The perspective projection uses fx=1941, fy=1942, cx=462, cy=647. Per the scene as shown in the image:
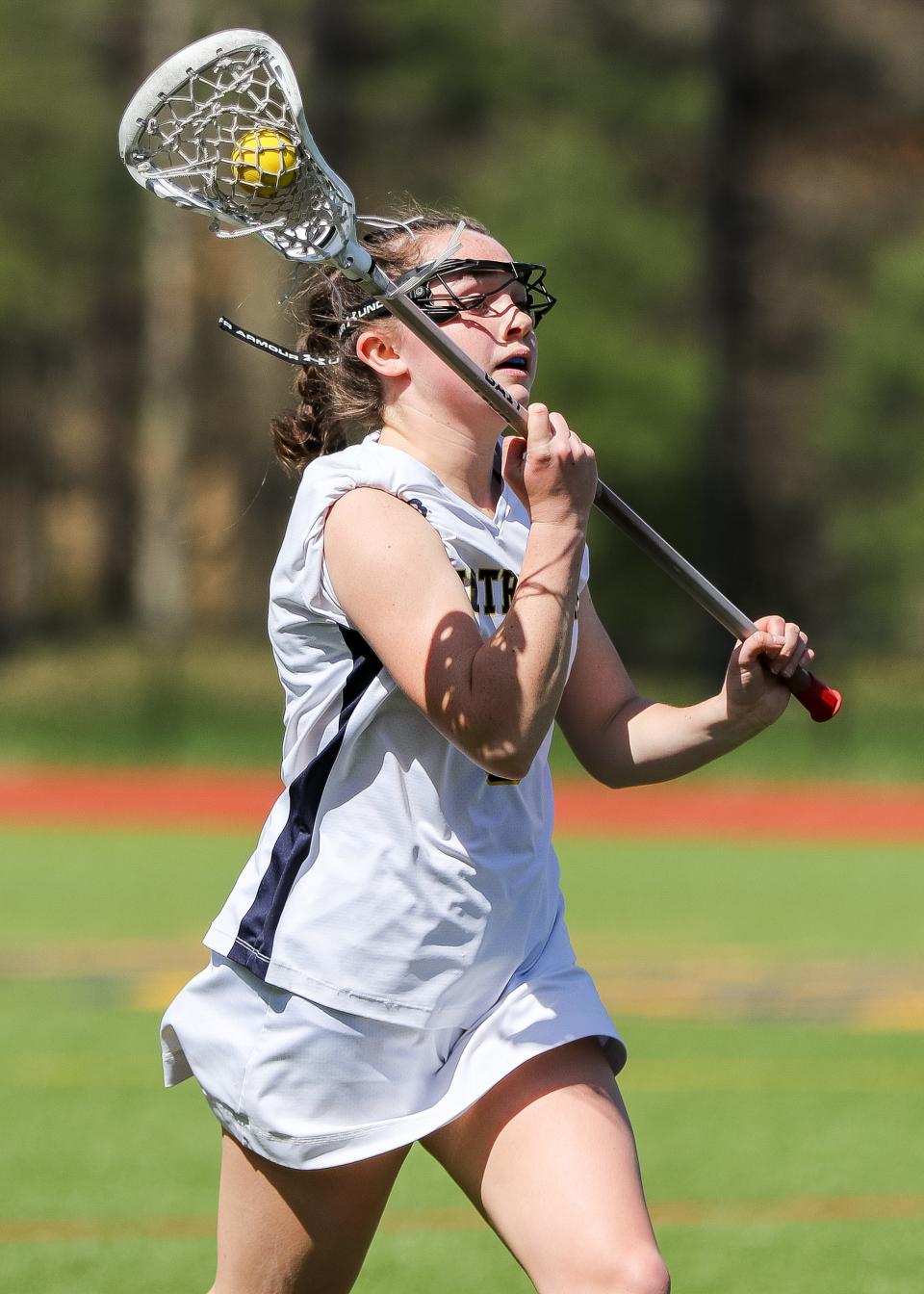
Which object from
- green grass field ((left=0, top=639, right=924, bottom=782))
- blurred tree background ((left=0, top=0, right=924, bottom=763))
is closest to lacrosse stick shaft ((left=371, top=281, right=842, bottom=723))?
green grass field ((left=0, top=639, right=924, bottom=782))

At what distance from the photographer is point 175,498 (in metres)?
35.9

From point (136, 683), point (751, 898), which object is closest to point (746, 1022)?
point (751, 898)

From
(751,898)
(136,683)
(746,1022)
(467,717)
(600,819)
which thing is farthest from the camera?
(136,683)

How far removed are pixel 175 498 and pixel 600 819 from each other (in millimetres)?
19090

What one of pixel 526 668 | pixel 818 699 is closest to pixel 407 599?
pixel 526 668

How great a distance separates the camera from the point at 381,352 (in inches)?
126

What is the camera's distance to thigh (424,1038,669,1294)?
2.81 m

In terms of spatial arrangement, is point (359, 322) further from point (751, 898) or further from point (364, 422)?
point (751, 898)

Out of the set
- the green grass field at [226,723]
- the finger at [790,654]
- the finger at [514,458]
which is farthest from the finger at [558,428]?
the green grass field at [226,723]

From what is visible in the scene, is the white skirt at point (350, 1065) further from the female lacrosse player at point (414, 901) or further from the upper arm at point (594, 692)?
the upper arm at point (594, 692)

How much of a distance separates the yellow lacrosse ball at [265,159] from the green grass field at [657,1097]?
301 centimetres

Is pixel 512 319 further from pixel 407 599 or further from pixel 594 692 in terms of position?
pixel 594 692

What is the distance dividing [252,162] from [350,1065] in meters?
1.37

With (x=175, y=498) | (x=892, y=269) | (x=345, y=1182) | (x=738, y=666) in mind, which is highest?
(x=738, y=666)
